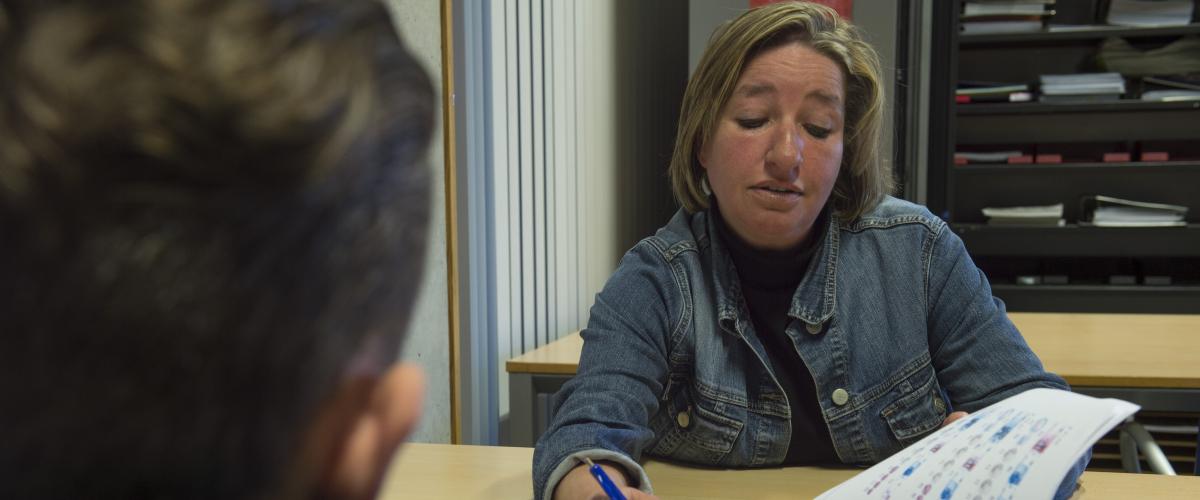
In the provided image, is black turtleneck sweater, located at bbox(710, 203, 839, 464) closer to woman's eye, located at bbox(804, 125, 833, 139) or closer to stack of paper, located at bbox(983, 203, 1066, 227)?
woman's eye, located at bbox(804, 125, 833, 139)

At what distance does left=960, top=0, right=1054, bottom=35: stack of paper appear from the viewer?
3.95 meters

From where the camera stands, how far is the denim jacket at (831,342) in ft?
3.99

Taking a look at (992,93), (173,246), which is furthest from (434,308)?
(992,93)

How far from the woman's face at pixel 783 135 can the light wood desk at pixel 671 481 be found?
31 cm

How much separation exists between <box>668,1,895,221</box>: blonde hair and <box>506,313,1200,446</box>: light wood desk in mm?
732

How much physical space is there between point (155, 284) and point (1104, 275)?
4.50m

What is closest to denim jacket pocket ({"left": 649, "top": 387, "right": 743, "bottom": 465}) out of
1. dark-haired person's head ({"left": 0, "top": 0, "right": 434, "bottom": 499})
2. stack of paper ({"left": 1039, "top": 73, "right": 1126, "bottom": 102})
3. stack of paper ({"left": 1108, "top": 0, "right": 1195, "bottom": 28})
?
dark-haired person's head ({"left": 0, "top": 0, "right": 434, "bottom": 499})

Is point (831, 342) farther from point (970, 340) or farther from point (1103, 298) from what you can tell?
point (1103, 298)

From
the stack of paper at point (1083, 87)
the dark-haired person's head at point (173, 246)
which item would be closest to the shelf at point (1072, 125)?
the stack of paper at point (1083, 87)

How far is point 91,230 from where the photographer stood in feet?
0.72

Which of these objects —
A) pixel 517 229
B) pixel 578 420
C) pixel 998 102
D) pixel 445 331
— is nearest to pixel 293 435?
pixel 578 420

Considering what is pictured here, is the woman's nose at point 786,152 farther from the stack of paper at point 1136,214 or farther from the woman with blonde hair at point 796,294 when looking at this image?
the stack of paper at point 1136,214

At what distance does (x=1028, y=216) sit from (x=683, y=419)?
332 centimetres

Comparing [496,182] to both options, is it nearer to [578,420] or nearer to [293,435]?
[578,420]
